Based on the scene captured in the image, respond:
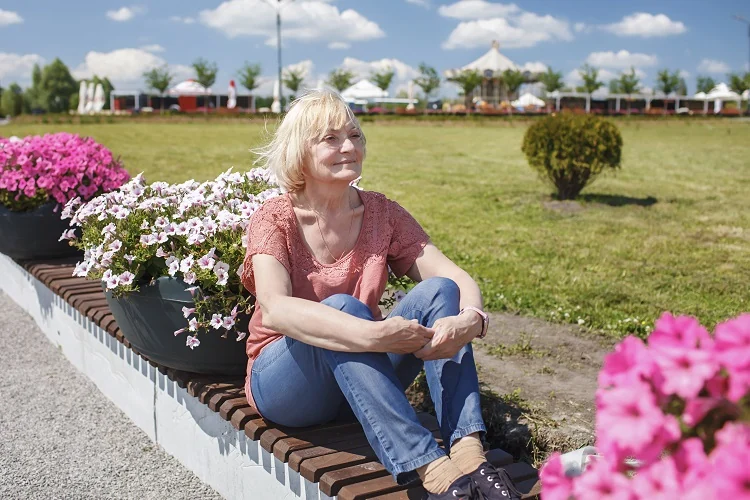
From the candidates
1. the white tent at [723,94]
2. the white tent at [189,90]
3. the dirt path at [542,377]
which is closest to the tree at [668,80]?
the white tent at [723,94]

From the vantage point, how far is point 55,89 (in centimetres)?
9600

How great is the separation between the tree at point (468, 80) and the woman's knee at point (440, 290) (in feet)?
188

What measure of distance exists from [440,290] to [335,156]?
0.56 metres

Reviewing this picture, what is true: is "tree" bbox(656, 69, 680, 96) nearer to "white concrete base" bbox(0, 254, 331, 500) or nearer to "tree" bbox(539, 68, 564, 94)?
"tree" bbox(539, 68, 564, 94)

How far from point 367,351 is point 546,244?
19.0 feet

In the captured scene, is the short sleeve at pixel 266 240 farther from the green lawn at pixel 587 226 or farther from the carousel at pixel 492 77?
the carousel at pixel 492 77

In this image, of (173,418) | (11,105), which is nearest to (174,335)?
(173,418)

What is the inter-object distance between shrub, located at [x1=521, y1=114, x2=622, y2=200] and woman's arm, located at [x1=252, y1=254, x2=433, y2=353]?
845 cm

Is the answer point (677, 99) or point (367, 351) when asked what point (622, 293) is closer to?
point (367, 351)

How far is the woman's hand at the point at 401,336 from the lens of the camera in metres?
2.27

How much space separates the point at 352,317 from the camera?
2.28 meters

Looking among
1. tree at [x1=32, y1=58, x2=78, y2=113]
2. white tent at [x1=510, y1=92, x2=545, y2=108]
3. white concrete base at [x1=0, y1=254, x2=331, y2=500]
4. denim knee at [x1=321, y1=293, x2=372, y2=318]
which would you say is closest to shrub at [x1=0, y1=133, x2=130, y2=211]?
white concrete base at [x1=0, y1=254, x2=331, y2=500]

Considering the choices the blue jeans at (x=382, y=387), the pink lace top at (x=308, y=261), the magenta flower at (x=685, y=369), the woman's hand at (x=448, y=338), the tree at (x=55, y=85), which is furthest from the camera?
the tree at (x=55, y=85)

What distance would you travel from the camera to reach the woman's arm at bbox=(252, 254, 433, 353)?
226 cm
